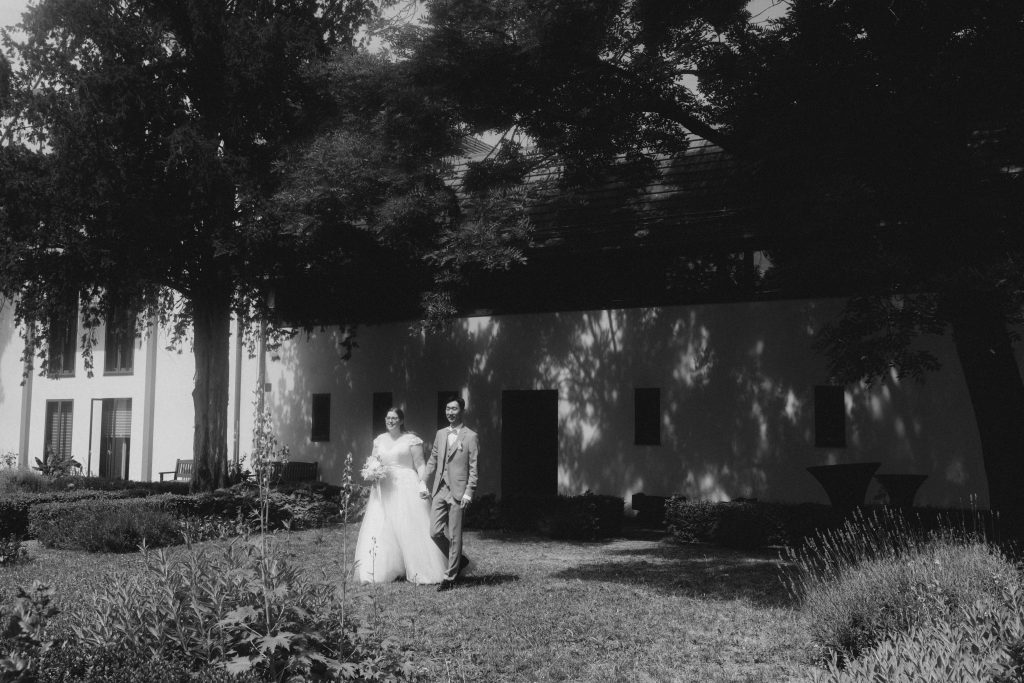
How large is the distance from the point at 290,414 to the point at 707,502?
37.4ft

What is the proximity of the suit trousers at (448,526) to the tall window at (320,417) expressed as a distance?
12654 mm

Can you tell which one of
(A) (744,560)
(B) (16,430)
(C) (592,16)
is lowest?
(A) (744,560)

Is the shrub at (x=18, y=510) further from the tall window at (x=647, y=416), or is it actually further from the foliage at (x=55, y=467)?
the tall window at (x=647, y=416)

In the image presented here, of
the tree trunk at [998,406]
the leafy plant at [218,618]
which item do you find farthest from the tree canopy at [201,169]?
the leafy plant at [218,618]

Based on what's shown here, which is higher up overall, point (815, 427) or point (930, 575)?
point (815, 427)

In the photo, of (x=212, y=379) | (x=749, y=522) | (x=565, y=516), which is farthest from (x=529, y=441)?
(x=212, y=379)

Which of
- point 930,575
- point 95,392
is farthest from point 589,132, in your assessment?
point 95,392

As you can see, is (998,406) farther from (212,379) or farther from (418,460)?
(212,379)

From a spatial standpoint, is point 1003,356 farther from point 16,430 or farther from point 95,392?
point 16,430

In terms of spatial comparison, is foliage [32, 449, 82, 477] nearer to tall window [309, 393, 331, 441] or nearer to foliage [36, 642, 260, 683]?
tall window [309, 393, 331, 441]

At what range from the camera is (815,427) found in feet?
54.9

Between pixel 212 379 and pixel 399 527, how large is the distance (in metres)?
10.6

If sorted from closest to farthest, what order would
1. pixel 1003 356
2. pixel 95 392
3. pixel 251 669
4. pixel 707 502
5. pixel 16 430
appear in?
pixel 251 669 → pixel 1003 356 → pixel 707 502 → pixel 95 392 → pixel 16 430

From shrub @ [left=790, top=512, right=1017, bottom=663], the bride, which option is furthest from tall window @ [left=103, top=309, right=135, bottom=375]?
shrub @ [left=790, top=512, right=1017, bottom=663]
